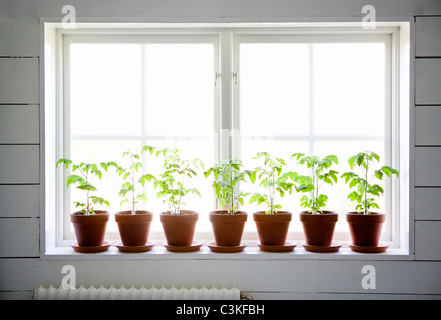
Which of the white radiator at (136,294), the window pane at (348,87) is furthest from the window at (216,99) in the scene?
the white radiator at (136,294)

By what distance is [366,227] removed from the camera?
2.35 meters

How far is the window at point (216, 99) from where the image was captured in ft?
8.48

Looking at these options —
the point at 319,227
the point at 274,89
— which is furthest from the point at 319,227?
the point at 274,89

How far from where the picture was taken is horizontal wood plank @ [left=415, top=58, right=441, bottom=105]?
7.68ft

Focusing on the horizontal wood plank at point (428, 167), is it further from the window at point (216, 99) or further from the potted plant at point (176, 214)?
the potted plant at point (176, 214)

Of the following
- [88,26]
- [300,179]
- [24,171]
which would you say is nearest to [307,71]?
[300,179]

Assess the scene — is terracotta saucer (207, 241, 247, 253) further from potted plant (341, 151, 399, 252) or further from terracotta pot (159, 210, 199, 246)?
potted plant (341, 151, 399, 252)

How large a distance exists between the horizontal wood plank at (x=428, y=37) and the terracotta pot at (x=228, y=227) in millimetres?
1276

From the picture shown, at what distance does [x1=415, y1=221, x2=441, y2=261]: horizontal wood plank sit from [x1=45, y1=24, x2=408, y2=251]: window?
0.25 meters

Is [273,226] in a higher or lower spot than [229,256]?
higher

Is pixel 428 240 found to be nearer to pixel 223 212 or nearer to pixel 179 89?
pixel 223 212

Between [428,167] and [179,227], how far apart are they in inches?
52.9

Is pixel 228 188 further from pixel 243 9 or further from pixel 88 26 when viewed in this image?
pixel 88 26

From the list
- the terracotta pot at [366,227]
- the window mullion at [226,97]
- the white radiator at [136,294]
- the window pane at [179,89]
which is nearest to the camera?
the white radiator at [136,294]
